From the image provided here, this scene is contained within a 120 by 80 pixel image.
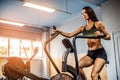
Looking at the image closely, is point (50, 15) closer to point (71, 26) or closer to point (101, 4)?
point (71, 26)

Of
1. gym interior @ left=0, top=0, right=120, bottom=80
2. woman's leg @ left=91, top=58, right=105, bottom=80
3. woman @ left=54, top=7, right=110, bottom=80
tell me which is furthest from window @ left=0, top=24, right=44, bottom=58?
woman's leg @ left=91, top=58, right=105, bottom=80

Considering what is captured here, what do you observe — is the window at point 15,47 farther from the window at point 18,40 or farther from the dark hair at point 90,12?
the dark hair at point 90,12

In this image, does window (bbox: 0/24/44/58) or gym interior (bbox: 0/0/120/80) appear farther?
window (bbox: 0/24/44/58)

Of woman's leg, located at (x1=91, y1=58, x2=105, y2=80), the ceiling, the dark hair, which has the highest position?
the ceiling

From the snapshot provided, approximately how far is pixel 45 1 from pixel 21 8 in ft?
3.51

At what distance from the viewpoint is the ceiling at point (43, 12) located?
6582mm

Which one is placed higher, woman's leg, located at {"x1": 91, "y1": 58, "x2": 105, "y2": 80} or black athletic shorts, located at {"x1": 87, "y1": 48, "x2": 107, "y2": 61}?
black athletic shorts, located at {"x1": 87, "y1": 48, "x2": 107, "y2": 61}

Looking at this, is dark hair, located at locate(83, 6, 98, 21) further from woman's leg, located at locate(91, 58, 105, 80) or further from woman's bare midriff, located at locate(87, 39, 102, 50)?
woman's leg, located at locate(91, 58, 105, 80)

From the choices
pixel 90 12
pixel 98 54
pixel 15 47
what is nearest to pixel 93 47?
pixel 98 54

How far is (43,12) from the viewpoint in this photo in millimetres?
7539

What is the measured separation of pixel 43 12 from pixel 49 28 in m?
2.15

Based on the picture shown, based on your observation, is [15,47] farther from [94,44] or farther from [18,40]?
[94,44]

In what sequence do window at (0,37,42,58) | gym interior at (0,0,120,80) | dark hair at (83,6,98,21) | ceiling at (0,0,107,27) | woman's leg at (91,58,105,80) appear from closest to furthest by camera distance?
woman's leg at (91,58,105,80) < dark hair at (83,6,98,21) < gym interior at (0,0,120,80) < ceiling at (0,0,107,27) < window at (0,37,42,58)

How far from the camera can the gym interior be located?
595cm
